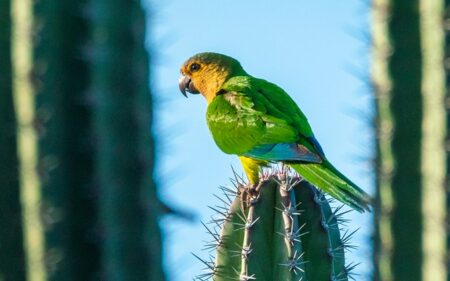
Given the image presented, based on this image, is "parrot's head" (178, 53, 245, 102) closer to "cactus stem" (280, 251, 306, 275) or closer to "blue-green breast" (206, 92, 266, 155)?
"blue-green breast" (206, 92, 266, 155)

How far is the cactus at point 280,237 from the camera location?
4590mm

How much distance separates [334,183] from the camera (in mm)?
6418

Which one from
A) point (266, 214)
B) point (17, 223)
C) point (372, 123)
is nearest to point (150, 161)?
point (17, 223)

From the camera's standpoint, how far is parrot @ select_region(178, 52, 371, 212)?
6500 millimetres

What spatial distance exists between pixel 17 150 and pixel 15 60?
25 cm

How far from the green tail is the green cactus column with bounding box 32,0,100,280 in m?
2.74

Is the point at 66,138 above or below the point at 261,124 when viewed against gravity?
below

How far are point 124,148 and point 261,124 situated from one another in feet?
12.5

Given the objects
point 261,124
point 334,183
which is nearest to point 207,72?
point 261,124

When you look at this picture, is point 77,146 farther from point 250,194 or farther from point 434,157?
point 250,194

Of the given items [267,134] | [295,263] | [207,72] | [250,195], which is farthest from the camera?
[207,72]

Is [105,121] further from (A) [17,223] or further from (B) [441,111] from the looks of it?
(B) [441,111]

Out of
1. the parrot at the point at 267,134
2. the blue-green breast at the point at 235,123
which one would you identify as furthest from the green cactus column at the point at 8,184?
the blue-green breast at the point at 235,123

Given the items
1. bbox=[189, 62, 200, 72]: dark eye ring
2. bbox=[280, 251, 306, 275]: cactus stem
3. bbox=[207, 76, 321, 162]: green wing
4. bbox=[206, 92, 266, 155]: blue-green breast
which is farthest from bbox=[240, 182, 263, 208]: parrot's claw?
bbox=[189, 62, 200, 72]: dark eye ring
